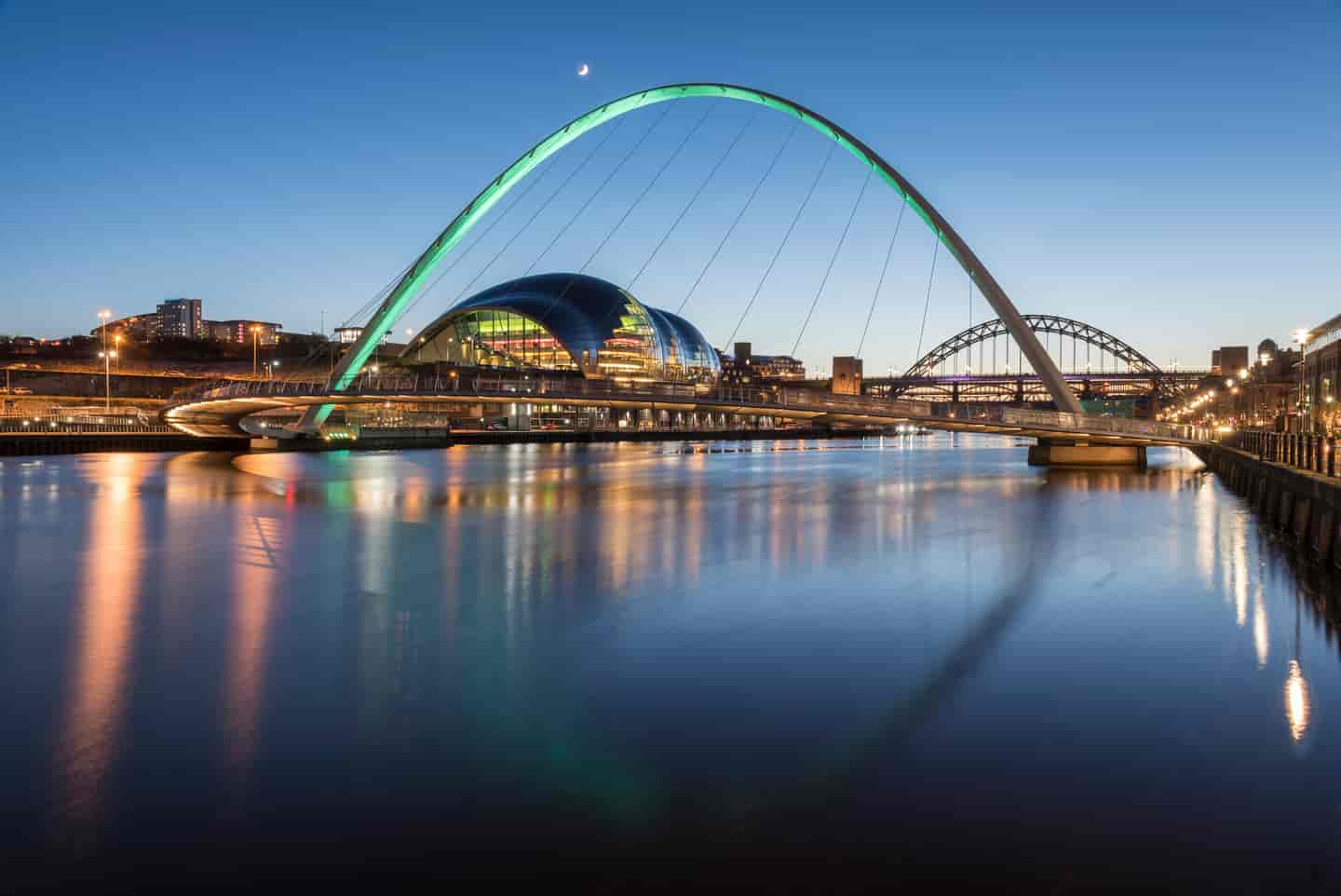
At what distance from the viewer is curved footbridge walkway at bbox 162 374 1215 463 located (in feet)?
128

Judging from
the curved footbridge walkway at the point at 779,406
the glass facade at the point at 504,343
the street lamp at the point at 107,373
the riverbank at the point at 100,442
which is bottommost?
the riverbank at the point at 100,442

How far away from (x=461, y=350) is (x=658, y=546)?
295 ft

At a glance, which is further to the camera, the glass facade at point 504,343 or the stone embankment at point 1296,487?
the glass facade at point 504,343

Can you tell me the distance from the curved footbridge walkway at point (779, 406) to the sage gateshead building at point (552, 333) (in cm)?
4907

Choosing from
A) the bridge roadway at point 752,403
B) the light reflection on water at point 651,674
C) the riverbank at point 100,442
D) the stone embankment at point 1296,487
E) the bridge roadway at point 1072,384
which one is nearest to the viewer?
the light reflection on water at point 651,674

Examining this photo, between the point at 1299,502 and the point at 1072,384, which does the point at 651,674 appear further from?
the point at 1072,384

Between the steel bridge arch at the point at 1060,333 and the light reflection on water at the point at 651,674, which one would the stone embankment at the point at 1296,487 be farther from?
the steel bridge arch at the point at 1060,333

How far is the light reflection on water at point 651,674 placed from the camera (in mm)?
6445

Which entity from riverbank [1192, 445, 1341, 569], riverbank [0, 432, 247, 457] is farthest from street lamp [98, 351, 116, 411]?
riverbank [1192, 445, 1341, 569]

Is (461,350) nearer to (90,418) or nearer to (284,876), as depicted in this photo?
(90,418)

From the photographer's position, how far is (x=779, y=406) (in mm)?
38719

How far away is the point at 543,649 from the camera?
35.6 feet

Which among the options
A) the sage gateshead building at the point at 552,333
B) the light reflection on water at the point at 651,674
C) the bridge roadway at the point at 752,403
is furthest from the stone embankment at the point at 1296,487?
the sage gateshead building at the point at 552,333

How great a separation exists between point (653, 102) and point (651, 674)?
4729 centimetres
